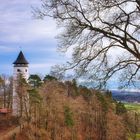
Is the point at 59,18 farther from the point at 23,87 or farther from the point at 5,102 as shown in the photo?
the point at 5,102

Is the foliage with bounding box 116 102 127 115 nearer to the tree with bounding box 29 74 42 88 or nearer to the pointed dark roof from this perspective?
the tree with bounding box 29 74 42 88

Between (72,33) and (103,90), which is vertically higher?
(72,33)

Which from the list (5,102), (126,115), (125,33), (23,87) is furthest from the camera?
(5,102)

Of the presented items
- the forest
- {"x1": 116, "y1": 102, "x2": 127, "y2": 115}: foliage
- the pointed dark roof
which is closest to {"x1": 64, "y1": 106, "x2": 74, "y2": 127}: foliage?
the forest

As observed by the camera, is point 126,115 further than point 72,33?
Yes

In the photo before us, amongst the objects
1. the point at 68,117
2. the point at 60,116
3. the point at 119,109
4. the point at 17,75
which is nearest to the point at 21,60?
the point at 17,75

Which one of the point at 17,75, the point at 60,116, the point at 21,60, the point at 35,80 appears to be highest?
the point at 21,60

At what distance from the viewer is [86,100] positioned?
65500mm

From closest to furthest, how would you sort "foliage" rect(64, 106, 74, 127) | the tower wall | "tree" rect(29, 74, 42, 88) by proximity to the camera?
"foliage" rect(64, 106, 74, 127) < the tower wall < "tree" rect(29, 74, 42, 88)

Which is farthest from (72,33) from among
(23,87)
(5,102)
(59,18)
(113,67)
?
(5,102)

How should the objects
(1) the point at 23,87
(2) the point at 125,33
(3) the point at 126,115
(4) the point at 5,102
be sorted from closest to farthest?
(2) the point at 125,33 < (1) the point at 23,87 < (3) the point at 126,115 < (4) the point at 5,102

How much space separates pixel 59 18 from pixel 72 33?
0.36 metres

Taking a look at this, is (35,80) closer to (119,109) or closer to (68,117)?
(68,117)

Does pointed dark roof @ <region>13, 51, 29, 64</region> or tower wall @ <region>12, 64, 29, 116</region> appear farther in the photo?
pointed dark roof @ <region>13, 51, 29, 64</region>
